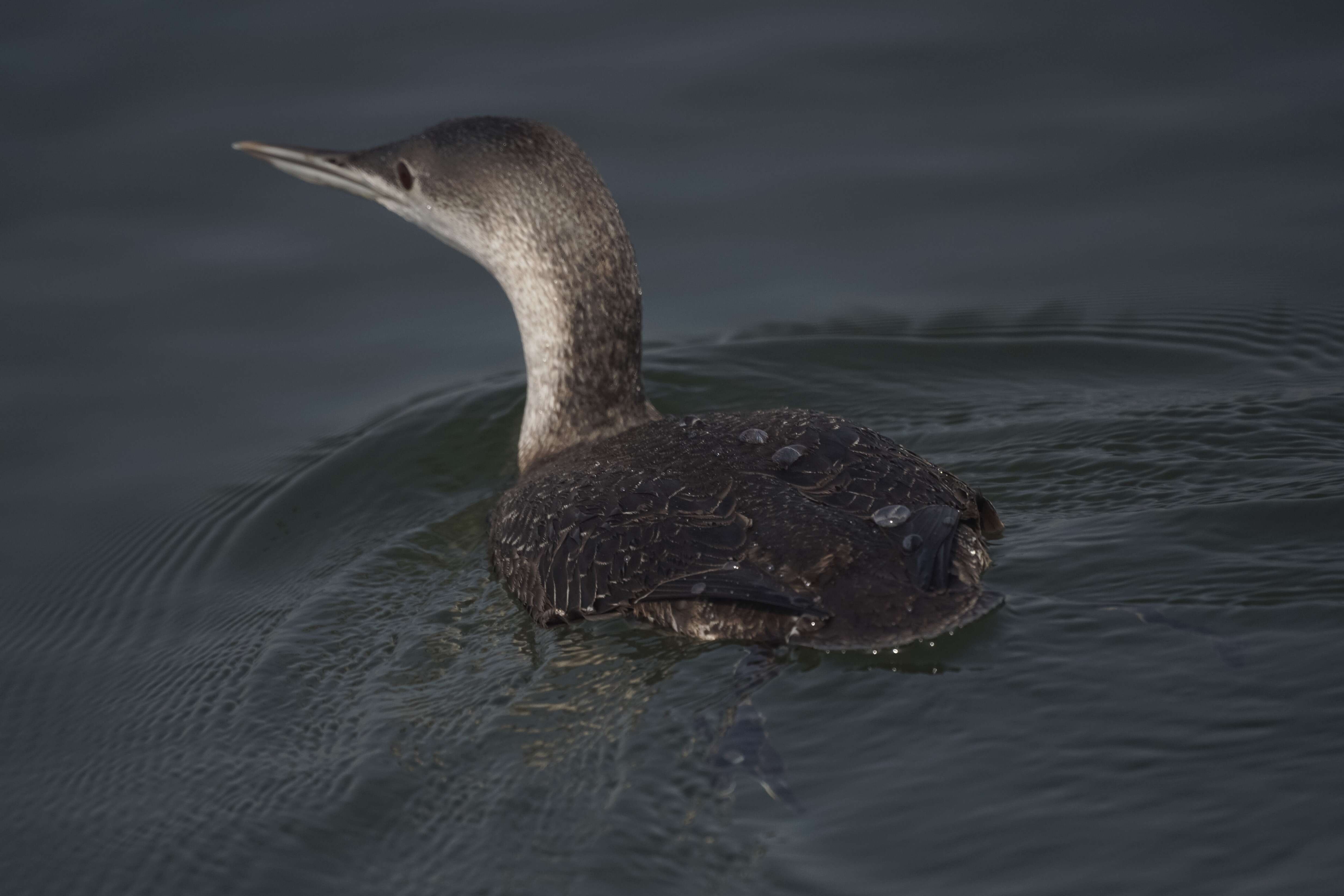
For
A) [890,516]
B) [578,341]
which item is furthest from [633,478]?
[578,341]

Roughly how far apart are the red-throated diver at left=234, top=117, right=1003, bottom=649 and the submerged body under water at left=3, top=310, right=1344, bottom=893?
0.48 ft

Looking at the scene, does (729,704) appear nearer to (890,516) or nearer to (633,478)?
(890,516)

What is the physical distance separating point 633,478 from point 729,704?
33.4 inches

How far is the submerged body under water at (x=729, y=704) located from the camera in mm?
3355

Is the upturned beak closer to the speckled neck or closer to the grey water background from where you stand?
the speckled neck

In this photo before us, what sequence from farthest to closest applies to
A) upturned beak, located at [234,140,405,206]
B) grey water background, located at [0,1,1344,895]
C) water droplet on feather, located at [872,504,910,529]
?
1. upturned beak, located at [234,140,405,206]
2. water droplet on feather, located at [872,504,910,529]
3. grey water background, located at [0,1,1344,895]

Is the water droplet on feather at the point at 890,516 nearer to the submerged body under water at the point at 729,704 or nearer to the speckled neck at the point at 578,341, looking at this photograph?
the submerged body under water at the point at 729,704

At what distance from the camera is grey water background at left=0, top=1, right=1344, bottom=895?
3539 mm

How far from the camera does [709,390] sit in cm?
643

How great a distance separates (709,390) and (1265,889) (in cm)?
374

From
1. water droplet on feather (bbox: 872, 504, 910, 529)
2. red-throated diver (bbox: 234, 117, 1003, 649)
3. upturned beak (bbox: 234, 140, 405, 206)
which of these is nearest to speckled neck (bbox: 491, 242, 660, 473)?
red-throated diver (bbox: 234, 117, 1003, 649)

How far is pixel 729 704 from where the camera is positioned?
12.6 ft

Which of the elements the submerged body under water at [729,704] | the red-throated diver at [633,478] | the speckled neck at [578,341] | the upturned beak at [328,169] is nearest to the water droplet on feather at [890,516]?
the red-throated diver at [633,478]

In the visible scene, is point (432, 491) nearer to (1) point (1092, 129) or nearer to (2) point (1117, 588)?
(2) point (1117, 588)
